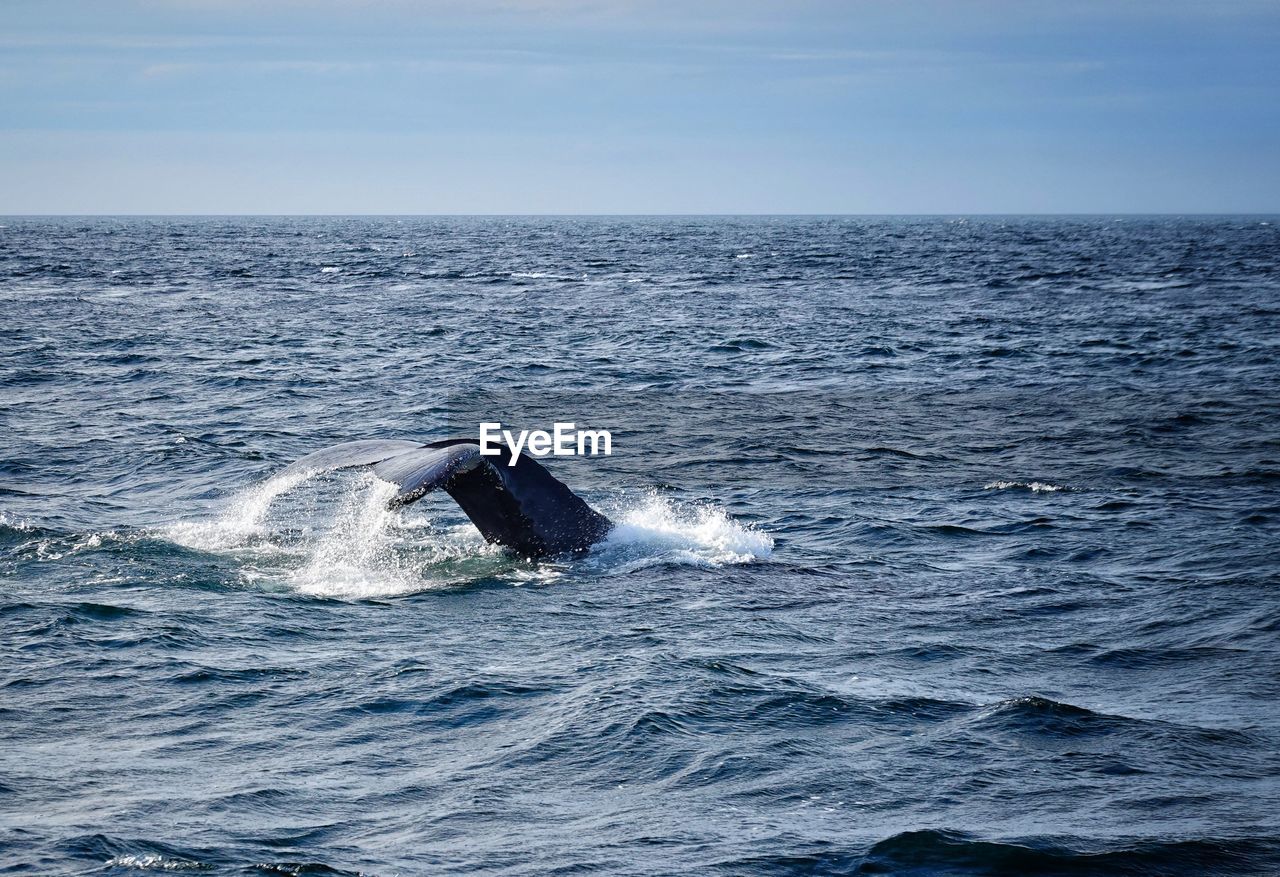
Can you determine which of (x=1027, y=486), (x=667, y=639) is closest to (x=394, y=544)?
(x=667, y=639)

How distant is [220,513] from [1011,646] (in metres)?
8.85

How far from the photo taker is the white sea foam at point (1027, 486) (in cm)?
1689

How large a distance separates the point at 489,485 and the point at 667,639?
2293 millimetres

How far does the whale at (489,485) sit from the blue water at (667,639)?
0.27 meters

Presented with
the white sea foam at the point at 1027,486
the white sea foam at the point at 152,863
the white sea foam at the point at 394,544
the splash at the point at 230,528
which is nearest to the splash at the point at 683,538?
the white sea foam at the point at 394,544

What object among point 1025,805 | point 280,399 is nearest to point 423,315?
point 280,399

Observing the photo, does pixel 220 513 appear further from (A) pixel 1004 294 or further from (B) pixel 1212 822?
(A) pixel 1004 294

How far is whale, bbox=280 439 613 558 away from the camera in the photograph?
989cm

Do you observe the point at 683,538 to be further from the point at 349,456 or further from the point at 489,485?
the point at 349,456

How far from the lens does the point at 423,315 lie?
45.7m

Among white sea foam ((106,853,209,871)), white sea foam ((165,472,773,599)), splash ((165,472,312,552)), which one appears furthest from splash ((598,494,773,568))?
white sea foam ((106,853,209,871))

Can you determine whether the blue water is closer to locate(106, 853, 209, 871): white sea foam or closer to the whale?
locate(106, 853, 209, 871): white sea foam

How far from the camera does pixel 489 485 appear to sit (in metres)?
11.6

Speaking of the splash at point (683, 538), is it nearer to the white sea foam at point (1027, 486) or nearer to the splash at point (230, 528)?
the splash at point (230, 528)
